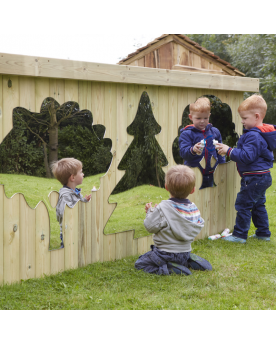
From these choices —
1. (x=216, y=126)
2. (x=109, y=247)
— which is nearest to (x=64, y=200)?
(x=109, y=247)

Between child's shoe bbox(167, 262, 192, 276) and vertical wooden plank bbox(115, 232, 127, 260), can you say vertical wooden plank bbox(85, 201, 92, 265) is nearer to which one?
vertical wooden plank bbox(115, 232, 127, 260)

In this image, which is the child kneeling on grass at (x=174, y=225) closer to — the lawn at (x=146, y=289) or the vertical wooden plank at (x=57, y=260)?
the lawn at (x=146, y=289)

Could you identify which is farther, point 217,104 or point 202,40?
point 202,40

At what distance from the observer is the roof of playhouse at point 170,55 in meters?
9.52

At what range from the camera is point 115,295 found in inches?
131

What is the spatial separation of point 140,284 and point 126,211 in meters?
1.03

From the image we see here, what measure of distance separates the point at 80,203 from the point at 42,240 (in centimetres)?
54

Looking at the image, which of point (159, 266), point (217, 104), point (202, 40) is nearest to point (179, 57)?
point (217, 104)

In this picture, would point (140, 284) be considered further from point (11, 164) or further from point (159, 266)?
point (11, 164)

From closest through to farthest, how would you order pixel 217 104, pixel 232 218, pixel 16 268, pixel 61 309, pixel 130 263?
1. pixel 61 309
2. pixel 16 268
3. pixel 130 263
4. pixel 217 104
5. pixel 232 218

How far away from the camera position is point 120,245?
4406 millimetres

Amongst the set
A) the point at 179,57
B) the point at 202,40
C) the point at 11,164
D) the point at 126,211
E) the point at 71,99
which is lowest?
the point at 126,211

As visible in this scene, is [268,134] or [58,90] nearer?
[58,90]

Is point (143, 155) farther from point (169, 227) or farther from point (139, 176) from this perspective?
point (169, 227)
